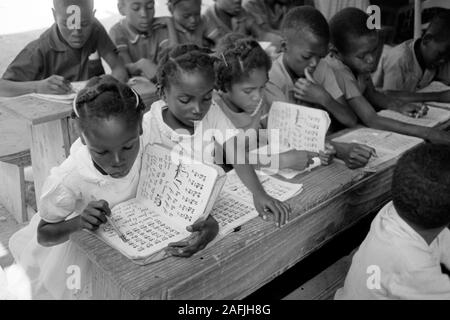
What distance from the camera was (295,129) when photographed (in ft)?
5.62

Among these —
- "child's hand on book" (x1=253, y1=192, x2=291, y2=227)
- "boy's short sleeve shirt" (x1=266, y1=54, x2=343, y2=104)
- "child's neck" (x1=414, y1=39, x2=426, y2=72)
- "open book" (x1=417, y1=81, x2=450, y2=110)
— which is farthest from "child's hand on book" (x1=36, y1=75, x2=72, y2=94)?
"child's neck" (x1=414, y1=39, x2=426, y2=72)

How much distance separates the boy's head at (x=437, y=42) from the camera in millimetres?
2637

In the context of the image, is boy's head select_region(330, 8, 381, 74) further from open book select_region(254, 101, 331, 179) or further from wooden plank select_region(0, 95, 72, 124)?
wooden plank select_region(0, 95, 72, 124)

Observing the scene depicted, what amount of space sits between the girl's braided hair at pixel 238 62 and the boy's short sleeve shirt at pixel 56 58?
1.13 meters

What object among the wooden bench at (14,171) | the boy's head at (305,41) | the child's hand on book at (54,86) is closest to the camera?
the boy's head at (305,41)

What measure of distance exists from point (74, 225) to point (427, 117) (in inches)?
66.1

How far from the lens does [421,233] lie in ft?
4.02

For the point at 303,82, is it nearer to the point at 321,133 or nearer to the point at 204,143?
the point at 321,133

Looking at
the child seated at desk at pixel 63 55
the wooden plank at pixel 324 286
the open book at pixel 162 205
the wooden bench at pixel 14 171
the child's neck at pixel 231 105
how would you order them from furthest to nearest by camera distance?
1. the wooden bench at pixel 14 171
2. the child seated at desk at pixel 63 55
3. the child's neck at pixel 231 105
4. the wooden plank at pixel 324 286
5. the open book at pixel 162 205

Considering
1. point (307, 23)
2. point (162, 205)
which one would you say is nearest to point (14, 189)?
point (162, 205)

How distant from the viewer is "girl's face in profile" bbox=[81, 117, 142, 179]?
1.21 metres

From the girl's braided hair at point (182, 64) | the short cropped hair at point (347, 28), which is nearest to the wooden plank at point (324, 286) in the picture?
the girl's braided hair at point (182, 64)

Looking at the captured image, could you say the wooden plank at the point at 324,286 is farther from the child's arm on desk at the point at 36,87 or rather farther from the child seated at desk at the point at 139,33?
the child seated at desk at the point at 139,33

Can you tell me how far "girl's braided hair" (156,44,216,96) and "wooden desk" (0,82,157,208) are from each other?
626 millimetres
